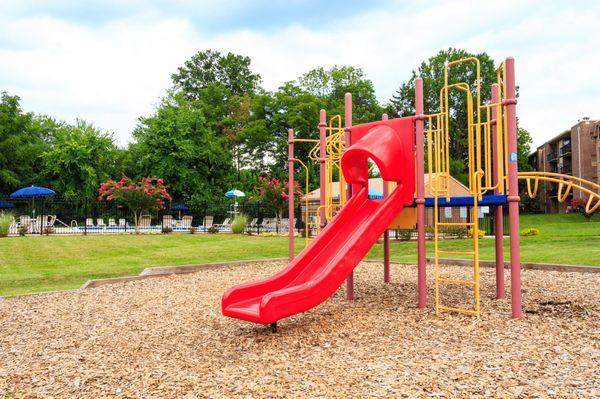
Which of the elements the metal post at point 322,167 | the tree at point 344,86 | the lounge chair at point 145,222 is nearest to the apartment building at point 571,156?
the tree at point 344,86

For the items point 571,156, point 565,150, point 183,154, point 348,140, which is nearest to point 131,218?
point 183,154

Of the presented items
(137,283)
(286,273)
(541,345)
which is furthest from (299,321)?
(137,283)

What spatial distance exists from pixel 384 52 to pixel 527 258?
31.0 feet

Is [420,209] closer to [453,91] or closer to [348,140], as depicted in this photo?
[348,140]

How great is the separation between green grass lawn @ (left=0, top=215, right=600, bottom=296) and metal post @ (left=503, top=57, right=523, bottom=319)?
22.1 ft

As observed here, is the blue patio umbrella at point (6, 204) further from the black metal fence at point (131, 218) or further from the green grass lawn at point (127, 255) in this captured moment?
the green grass lawn at point (127, 255)

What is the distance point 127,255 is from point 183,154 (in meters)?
22.0

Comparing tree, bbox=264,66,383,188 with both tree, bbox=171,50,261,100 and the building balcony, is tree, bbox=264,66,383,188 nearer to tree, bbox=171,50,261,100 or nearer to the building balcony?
tree, bbox=171,50,261,100

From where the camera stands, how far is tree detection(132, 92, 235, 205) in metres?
36.1

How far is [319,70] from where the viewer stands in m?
50.9

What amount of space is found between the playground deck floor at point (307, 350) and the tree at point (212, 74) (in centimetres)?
4796

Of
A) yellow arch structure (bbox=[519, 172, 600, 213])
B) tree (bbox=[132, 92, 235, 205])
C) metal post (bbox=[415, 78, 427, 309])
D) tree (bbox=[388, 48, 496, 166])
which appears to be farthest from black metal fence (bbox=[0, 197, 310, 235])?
tree (bbox=[388, 48, 496, 166])

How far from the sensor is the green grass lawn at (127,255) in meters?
10.7

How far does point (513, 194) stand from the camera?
592 cm
